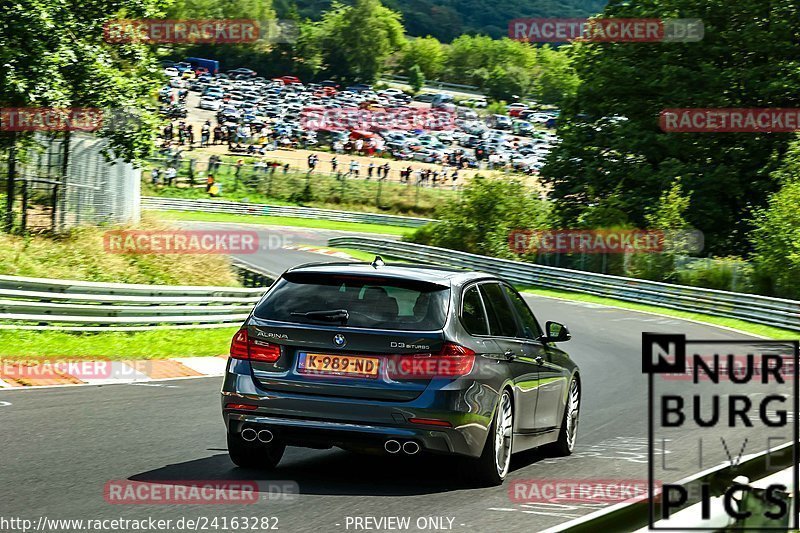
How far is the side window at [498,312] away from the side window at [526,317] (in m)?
0.17

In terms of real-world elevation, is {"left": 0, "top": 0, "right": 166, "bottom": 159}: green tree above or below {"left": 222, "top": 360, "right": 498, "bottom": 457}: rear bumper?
above

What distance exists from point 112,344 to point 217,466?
30.9ft

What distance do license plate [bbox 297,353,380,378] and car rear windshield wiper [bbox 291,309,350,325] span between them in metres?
0.25

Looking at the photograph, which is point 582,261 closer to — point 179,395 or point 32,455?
point 179,395

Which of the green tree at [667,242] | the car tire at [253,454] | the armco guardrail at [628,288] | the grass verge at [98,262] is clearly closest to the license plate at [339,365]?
the car tire at [253,454]

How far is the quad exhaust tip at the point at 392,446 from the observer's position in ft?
25.0

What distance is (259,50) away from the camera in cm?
15750

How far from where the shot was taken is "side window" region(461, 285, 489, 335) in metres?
8.12

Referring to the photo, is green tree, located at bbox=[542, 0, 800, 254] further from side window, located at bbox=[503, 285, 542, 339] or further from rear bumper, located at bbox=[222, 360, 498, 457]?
rear bumper, located at bbox=[222, 360, 498, 457]

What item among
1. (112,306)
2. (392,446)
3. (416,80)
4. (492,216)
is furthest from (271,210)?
(416,80)

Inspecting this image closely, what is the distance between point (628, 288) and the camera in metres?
37.3

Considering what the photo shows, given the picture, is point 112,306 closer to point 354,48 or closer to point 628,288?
point 628,288

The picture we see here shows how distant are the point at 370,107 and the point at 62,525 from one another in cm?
11658

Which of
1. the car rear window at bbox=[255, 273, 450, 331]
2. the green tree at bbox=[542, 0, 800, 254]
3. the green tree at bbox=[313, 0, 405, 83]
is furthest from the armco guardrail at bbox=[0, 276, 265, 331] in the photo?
the green tree at bbox=[313, 0, 405, 83]
